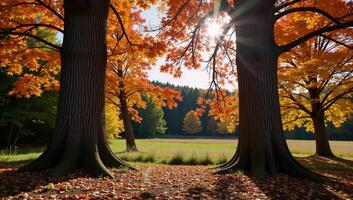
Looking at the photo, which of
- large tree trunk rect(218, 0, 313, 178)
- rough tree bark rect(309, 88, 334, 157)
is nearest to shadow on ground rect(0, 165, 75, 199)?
large tree trunk rect(218, 0, 313, 178)

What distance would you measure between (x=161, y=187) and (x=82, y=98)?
2.77 m

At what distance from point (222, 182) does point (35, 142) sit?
21.1 meters

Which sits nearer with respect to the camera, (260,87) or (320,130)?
(260,87)

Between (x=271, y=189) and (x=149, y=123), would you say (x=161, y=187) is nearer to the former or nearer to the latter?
(x=271, y=189)

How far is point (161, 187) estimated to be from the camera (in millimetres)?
5750

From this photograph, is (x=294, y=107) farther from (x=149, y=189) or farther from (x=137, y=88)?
(x=149, y=189)

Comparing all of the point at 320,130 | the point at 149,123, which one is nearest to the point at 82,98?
the point at 320,130

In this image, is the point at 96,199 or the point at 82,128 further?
the point at 82,128

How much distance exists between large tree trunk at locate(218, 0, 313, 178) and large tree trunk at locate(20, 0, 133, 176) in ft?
9.79

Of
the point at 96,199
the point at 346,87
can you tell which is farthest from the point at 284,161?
the point at 346,87

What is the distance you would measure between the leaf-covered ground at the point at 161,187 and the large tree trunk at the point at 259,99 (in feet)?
1.71

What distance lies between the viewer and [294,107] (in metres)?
18.6

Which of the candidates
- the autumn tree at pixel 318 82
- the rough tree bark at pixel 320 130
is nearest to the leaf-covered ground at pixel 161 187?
the autumn tree at pixel 318 82

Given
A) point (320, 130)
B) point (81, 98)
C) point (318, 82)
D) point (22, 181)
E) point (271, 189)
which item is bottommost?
point (271, 189)
